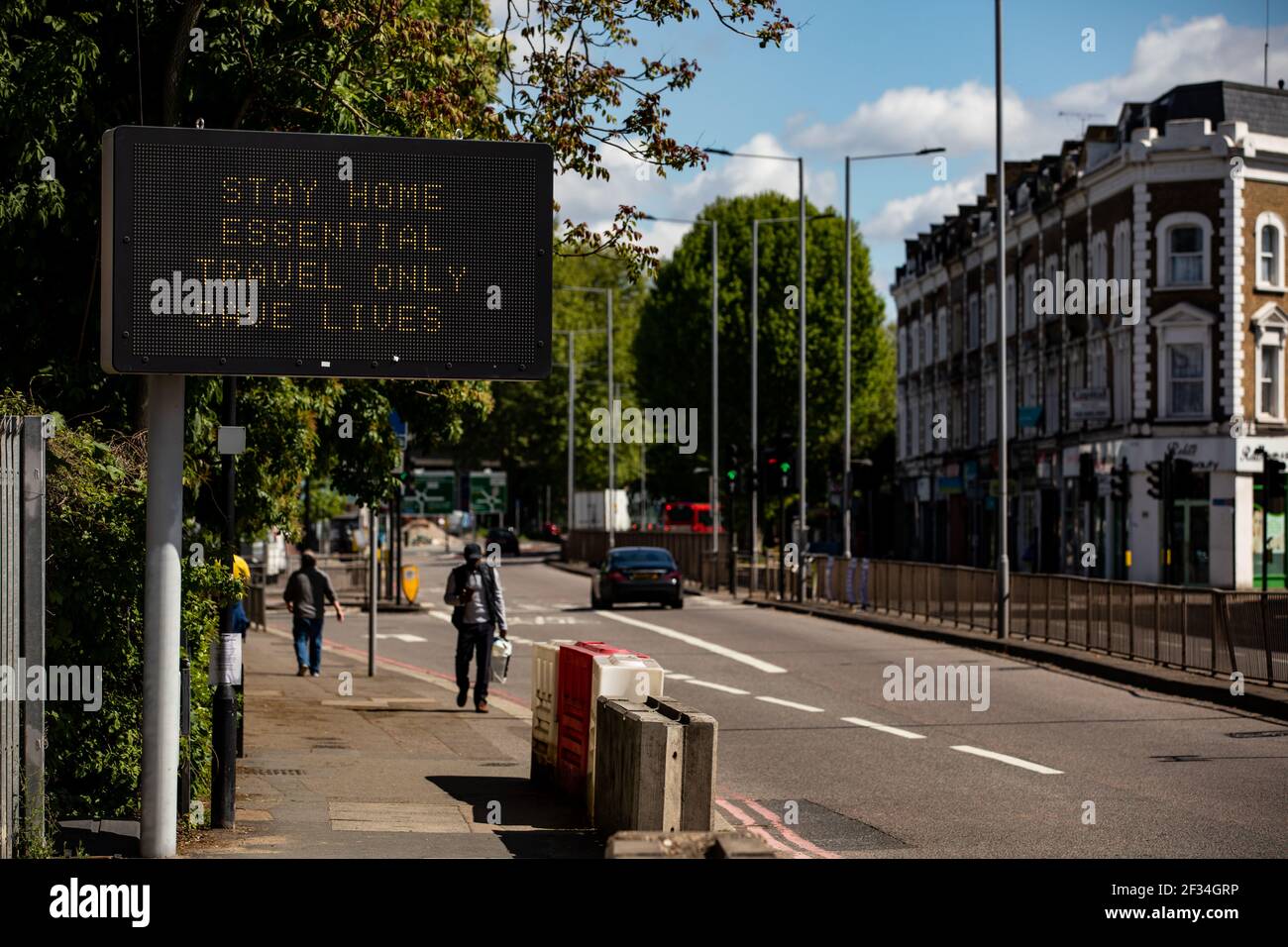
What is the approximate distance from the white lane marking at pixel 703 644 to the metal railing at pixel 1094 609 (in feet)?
13.9

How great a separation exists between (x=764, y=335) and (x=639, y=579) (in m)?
30.4

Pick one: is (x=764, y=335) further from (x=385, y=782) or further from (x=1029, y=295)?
(x=385, y=782)

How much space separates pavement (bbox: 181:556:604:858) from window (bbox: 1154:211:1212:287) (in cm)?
3165

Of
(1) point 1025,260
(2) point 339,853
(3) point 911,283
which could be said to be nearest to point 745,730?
(2) point 339,853

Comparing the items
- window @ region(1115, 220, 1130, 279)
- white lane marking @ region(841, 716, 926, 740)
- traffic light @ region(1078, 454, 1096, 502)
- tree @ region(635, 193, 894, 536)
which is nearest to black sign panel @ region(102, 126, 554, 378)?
white lane marking @ region(841, 716, 926, 740)

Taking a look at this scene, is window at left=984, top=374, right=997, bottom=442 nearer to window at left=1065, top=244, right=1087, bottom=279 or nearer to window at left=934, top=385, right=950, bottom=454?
window at left=934, top=385, right=950, bottom=454

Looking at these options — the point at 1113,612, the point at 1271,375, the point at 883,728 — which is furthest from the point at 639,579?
the point at 883,728

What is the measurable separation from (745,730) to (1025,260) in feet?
148

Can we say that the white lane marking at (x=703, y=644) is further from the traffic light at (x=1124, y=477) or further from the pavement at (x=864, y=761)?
the traffic light at (x=1124, y=477)

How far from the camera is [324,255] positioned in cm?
911

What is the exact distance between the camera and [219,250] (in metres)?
9.02

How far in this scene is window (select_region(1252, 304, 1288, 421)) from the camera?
4878 cm

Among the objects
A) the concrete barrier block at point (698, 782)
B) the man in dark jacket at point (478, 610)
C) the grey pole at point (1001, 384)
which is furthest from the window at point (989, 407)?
the concrete barrier block at point (698, 782)

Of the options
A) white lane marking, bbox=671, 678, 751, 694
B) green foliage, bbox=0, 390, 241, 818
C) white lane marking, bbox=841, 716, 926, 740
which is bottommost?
white lane marking, bbox=671, 678, 751, 694
